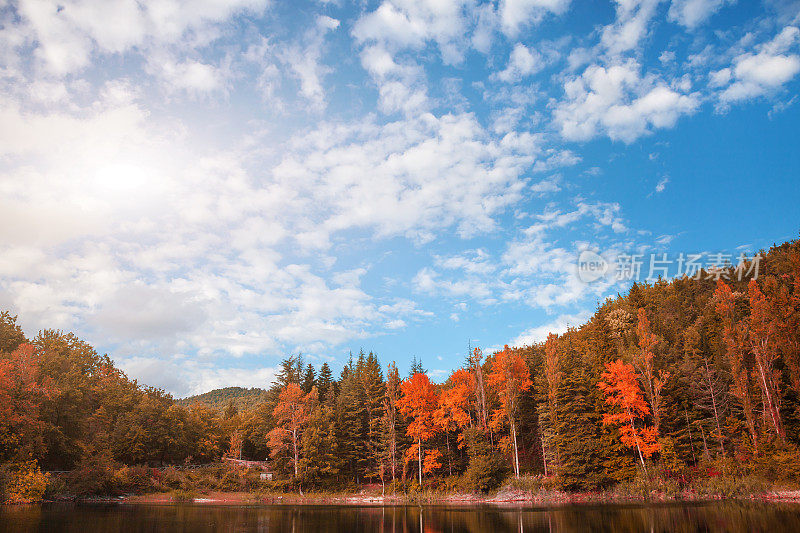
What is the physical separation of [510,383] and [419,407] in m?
13.4

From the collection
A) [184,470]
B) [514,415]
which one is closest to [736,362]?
[514,415]

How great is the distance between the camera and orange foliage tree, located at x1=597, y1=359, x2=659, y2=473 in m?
46.4

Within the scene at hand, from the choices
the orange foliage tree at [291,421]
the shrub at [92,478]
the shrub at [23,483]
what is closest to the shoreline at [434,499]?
the shrub at [92,478]

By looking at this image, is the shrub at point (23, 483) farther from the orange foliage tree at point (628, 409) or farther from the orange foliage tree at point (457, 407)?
the orange foliage tree at point (628, 409)

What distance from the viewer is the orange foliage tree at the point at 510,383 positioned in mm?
56200

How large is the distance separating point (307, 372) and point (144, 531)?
6315 centimetres

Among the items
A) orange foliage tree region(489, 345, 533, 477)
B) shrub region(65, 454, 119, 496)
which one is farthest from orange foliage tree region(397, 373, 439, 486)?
shrub region(65, 454, 119, 496)

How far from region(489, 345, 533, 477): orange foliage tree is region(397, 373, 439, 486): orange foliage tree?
8893mm

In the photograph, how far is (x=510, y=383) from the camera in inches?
2237

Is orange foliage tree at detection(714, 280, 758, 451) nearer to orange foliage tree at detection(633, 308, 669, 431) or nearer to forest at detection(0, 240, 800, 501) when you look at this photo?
forest at detection(0, 240, 800, 501)

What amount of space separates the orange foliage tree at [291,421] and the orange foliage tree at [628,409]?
41288mm

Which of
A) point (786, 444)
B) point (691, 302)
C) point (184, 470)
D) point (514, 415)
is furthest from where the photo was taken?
point (691, 302)

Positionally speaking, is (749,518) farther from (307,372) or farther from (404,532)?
(307,372)

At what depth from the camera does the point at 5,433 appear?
4375 centimetres
